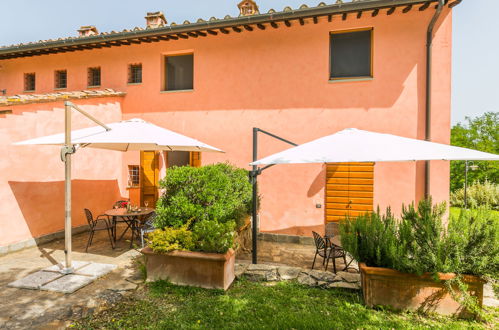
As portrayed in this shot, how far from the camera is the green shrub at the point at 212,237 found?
4418 millimetres

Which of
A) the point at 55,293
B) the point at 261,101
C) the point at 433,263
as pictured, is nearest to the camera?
the point at 433,263

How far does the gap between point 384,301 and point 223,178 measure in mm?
3308

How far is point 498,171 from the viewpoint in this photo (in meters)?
23.5

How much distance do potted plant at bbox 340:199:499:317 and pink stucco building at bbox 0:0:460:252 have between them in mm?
3742

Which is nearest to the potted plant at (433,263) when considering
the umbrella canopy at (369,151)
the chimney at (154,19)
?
the umbrella canopy at (369,151)

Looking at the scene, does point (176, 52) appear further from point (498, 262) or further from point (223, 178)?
point (498, 262)

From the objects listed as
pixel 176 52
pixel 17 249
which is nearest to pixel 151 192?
pixel 17 249

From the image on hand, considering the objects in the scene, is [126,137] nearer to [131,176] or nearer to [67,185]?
[67,185]

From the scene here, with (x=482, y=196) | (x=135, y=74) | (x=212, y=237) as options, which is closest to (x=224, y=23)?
(x=135, y=74)

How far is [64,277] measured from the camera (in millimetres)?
4914

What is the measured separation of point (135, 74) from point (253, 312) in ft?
30.3

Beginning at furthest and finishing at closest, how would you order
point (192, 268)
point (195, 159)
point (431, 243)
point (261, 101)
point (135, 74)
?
point (135, 74), point (195, 159), point (261, 101), point (192, 268), point (431, 243)

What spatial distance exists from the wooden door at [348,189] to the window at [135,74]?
298 inches

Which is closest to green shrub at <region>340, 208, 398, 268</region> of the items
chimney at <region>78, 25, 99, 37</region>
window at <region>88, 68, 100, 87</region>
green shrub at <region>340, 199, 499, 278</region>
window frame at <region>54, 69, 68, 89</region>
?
green shrub at <region>340, 199, 499, 278</region>
